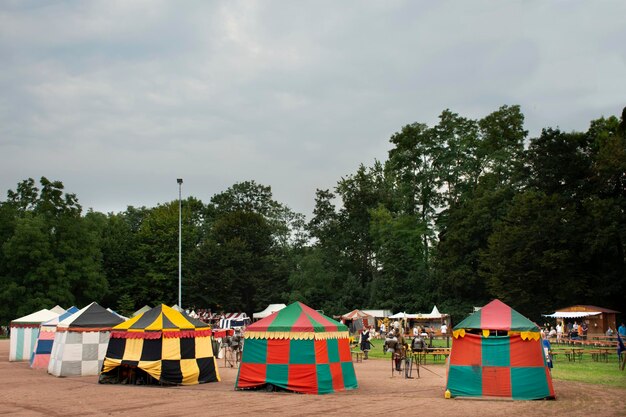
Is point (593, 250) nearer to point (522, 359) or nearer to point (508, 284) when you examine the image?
point (508, 284)

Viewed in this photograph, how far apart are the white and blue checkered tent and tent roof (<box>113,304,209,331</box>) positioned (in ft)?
11.5

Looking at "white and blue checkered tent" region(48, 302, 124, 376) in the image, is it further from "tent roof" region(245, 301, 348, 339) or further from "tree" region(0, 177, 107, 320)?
"tree" region(0, 177, 107, 320)

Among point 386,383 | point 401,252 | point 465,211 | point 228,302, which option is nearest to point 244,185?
point 228,302

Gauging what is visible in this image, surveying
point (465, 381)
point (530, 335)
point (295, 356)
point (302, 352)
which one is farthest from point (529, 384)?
point (295, 356)

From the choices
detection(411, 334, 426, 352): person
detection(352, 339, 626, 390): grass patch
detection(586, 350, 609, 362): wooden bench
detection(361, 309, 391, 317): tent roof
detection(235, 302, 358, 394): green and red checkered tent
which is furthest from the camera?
detection(361, 309, 391, 317): tent roof

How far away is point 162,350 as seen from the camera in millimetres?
22547

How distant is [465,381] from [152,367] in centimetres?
1017

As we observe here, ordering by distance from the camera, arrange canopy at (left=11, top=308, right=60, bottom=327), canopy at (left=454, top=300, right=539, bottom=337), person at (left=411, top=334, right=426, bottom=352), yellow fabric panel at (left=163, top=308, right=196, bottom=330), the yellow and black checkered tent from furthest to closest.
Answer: canopy at (left=11, top=308, right=60, bottom=327) → person at (left=411, top=334, right=426, bottom=352) → yellow fabric panel at (left=163, top=308, right=196, bottom=330) → the yellow and black checkered tent → canopy at (left=454, top=300, right=539, bottom=337)

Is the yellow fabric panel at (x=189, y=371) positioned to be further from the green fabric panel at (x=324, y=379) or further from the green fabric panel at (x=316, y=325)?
the green fabric panel at (x=324, y=379)

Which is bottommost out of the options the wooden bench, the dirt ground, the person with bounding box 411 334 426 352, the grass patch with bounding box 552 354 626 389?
the dirt ground

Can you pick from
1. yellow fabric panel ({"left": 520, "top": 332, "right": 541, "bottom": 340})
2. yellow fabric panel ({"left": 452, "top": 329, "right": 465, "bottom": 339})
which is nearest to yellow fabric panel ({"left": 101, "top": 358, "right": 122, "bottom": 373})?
yellow fabric panel ({"left": 452, "top": 329, "right": 465, "bottom": 339})

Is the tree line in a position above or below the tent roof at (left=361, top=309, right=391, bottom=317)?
above

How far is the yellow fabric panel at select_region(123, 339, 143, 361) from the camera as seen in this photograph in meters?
22.6

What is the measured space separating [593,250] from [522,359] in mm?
32842
